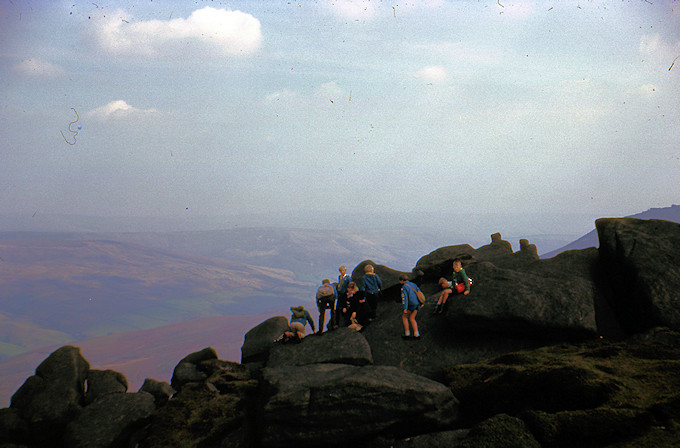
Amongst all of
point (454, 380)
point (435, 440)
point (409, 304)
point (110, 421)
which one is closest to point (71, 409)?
point (110, 421)

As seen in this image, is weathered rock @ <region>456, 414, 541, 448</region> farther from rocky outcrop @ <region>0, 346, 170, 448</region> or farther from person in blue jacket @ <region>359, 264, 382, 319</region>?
rocky outcrop @ <region>0, 346, 170, 448</region>

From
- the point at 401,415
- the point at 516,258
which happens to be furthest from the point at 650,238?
the point at 401,415

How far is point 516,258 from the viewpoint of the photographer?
23781mm

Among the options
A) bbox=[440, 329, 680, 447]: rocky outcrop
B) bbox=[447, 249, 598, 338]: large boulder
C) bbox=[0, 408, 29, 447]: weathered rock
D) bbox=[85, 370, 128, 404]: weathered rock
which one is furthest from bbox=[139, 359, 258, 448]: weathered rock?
bbox=[447, 249, 598, 338]: large boulder

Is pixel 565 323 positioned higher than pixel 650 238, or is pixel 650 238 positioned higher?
pixel 650 238

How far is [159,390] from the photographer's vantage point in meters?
15.5

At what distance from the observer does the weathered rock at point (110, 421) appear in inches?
498

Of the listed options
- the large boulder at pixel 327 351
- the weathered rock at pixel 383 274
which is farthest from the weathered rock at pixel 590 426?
the weathered rock at pixel 383 274

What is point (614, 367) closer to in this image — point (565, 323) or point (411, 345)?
point (565, 323)

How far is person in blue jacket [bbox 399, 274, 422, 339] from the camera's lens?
1503 centimetres

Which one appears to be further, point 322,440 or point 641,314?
point 641,314

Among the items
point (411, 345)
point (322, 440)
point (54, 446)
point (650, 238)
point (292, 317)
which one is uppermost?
point (650, 238)

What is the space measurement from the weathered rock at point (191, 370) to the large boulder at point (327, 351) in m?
3.97

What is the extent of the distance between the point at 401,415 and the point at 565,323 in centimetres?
763
